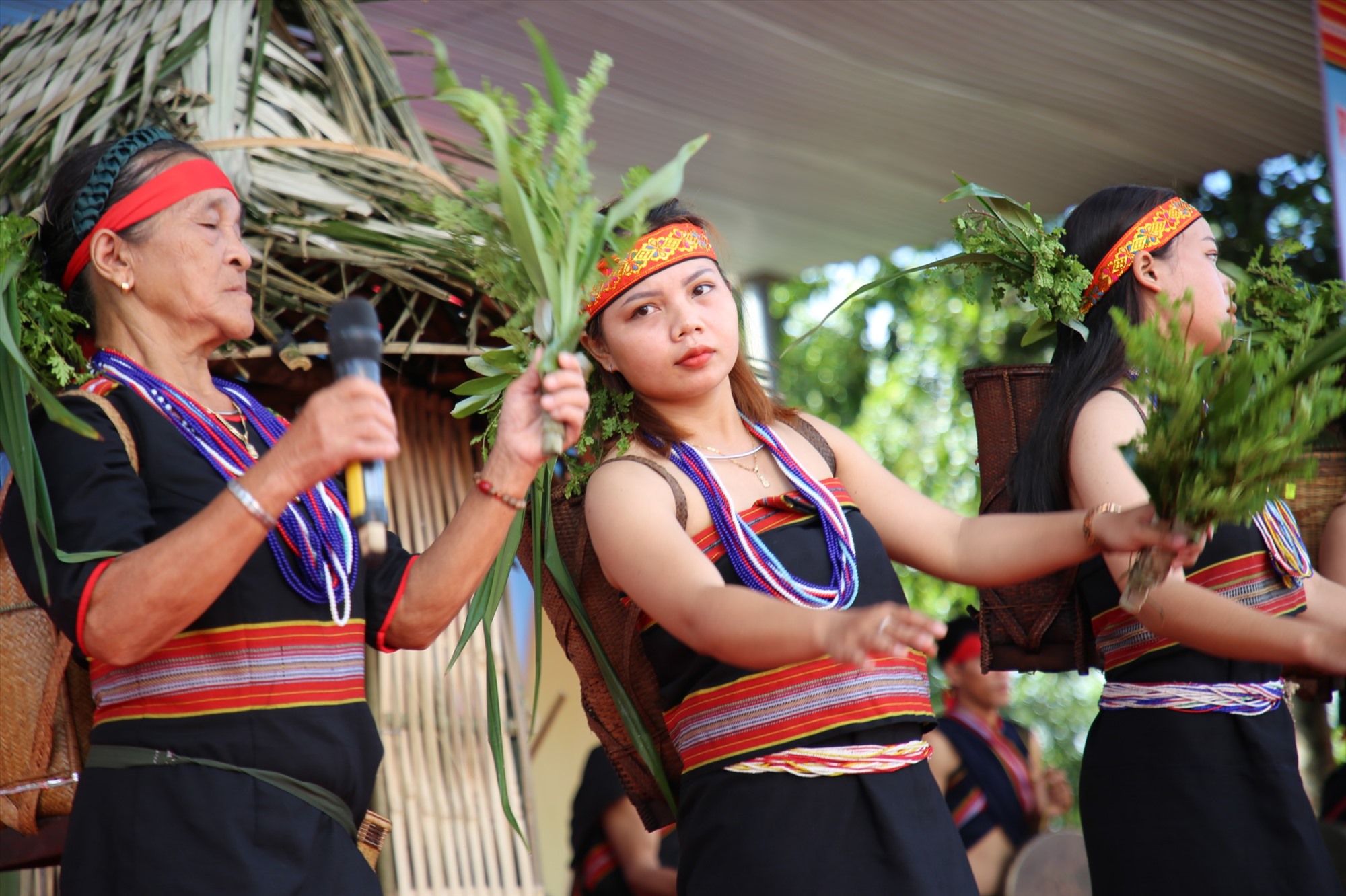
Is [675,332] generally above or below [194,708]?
above

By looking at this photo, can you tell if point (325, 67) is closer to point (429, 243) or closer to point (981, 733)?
point (429, 243)

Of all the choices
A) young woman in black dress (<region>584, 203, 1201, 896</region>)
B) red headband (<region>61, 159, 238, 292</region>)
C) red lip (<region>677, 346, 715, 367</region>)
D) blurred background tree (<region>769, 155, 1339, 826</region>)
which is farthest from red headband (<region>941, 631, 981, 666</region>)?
red headband (<region>61, 159, 238, 292</region>)

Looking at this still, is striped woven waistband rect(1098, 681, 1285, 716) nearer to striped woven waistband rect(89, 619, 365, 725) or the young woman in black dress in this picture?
the young woman in black dress

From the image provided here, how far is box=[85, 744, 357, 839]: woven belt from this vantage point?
71.1 inches

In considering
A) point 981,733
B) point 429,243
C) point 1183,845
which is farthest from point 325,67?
point 981,733

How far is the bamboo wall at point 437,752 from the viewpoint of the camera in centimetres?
334

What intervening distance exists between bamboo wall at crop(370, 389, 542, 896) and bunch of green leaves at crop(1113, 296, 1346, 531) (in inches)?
82.6

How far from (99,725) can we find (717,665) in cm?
90

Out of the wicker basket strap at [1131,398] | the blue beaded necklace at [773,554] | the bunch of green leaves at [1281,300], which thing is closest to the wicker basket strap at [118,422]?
the blue beaded necklace at [773,554]

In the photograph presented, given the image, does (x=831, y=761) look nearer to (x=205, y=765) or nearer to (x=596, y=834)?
(x=205, y=765)

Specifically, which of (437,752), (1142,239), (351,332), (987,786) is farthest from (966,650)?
(351,332)

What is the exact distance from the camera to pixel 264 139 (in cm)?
311

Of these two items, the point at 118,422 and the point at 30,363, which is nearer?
the point at 118,422

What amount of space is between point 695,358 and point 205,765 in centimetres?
97
